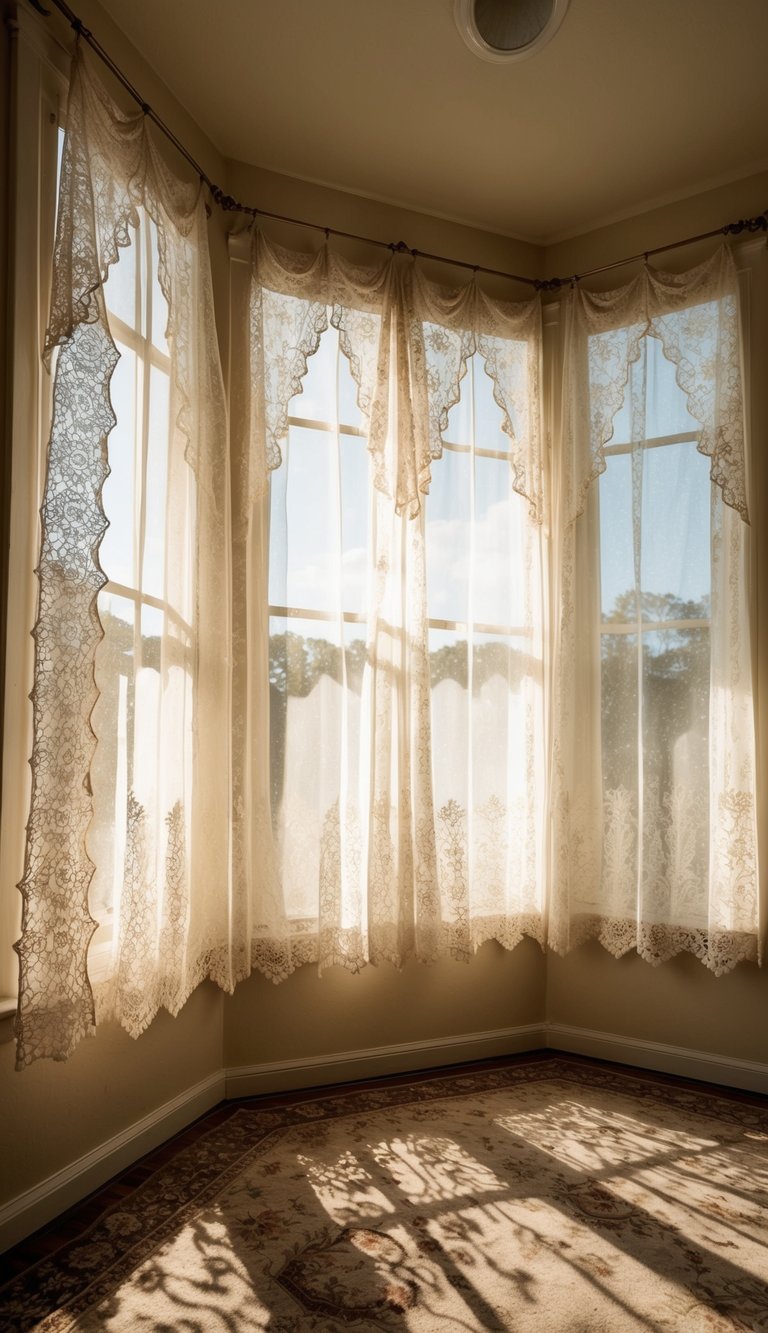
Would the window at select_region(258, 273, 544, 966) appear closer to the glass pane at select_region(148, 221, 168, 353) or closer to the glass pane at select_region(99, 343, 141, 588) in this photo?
the glass pane at select_region(148, 221, 168, 353)

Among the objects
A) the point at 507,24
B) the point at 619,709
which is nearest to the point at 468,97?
the point at 507,24

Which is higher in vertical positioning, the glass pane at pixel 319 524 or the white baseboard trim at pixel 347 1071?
the glass pane at pixel 319 524

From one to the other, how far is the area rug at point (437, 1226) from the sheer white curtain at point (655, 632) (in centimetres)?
66

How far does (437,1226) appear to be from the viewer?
2.22 meters

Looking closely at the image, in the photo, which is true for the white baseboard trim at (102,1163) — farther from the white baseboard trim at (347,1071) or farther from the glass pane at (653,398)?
the glass pane at (653,398)

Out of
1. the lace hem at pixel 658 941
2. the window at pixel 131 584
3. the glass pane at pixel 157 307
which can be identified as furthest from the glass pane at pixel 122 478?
the lace hem at pixel 658 941

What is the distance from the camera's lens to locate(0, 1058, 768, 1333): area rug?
73.8 inches

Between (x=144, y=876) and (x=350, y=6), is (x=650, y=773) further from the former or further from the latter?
(x=350, y=6)

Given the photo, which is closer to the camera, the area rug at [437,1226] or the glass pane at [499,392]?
the area rug at [437,1226]

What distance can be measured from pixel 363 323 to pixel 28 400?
1427mm

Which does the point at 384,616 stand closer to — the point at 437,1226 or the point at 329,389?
the point at 329,389

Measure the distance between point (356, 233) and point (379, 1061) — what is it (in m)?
2.86

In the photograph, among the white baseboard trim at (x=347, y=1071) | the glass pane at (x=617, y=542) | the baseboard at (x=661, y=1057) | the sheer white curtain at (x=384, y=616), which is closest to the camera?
the white baseboard trim at (x=347, y=1071)

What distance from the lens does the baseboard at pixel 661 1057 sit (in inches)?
123
